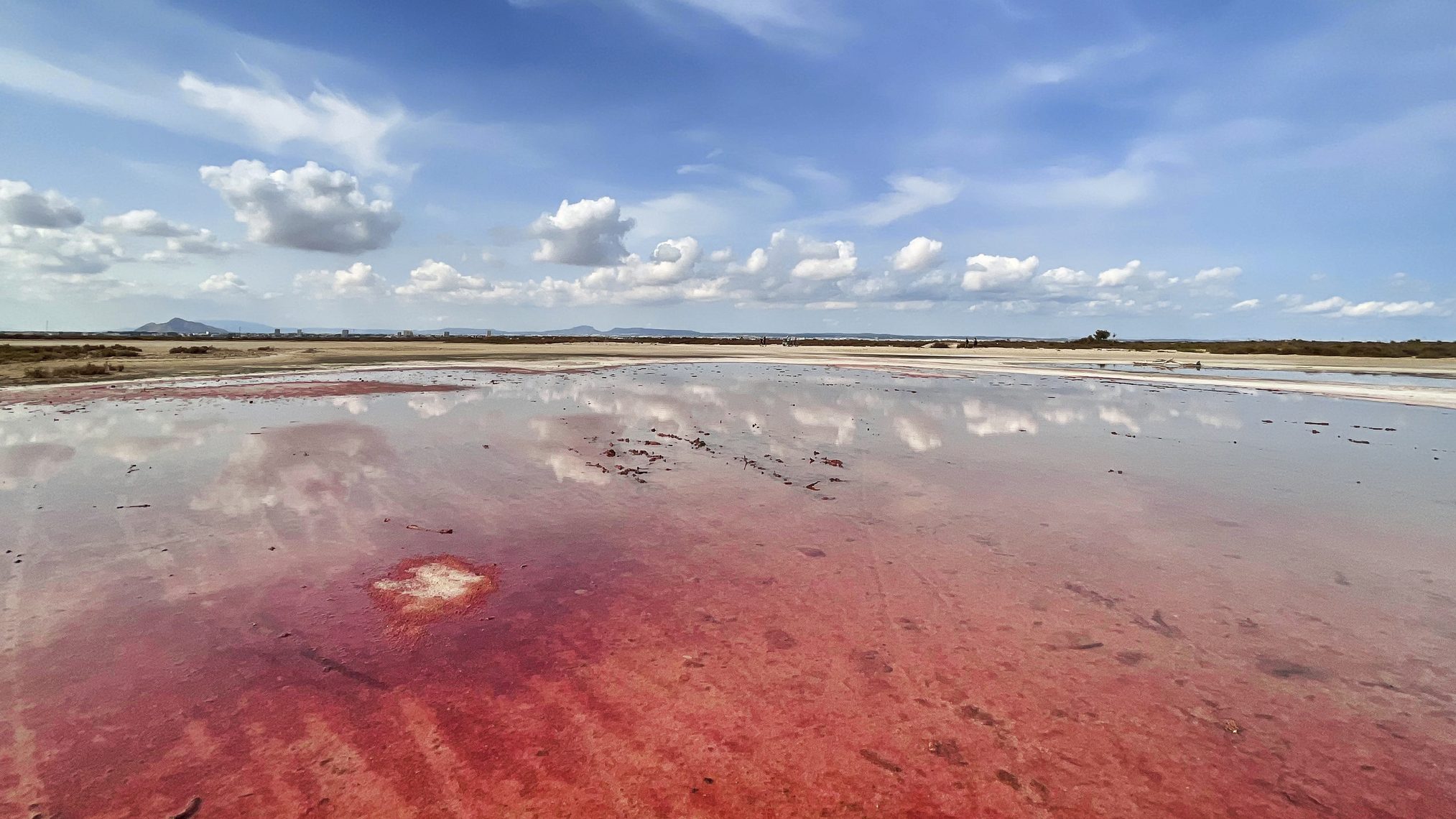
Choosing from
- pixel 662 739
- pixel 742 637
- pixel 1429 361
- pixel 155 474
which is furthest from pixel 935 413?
pixel 1429 361

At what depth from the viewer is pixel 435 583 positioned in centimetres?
708

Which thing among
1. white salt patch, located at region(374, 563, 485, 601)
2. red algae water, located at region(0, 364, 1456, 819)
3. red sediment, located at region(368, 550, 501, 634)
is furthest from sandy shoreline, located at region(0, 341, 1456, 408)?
white salt patch, located at region(374, 563, 485, 601)

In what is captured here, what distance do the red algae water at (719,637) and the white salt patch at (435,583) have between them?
0.05m

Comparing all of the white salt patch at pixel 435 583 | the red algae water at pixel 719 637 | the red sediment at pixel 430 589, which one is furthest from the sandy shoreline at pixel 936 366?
the white salt patch at pixel 435 583

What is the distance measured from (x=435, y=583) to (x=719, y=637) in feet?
11.9

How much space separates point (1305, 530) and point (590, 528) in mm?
10999

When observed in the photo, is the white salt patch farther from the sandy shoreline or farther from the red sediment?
the sandy shoreline

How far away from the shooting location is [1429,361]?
5869cm

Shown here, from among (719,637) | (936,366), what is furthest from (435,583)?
(936,366)

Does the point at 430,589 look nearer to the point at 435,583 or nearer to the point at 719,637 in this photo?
the point at 435,583

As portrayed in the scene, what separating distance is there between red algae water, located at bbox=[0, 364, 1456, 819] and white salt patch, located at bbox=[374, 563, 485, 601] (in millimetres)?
49

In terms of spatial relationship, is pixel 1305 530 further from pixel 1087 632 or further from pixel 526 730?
pixel 526 730

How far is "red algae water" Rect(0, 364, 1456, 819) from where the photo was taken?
3977mm

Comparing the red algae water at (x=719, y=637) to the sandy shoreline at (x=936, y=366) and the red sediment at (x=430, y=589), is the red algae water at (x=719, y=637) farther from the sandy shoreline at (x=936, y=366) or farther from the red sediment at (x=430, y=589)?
the sandy shoreline at (x=936, y=366)
